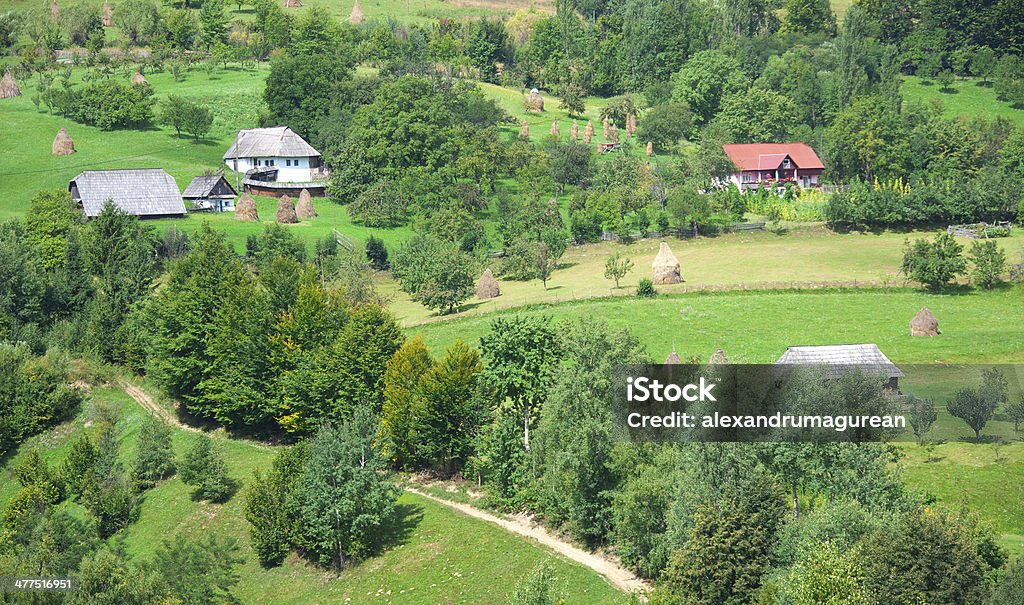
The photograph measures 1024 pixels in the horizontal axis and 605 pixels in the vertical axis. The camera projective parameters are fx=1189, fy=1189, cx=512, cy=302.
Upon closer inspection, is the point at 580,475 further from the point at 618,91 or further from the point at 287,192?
the point at 618,91

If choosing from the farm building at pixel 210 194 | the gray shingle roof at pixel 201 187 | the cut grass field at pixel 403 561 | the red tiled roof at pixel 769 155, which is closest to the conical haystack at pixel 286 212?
the farm building at pixel 210 194

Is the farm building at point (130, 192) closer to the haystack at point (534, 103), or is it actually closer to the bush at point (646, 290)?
the bush at point (646, 290)

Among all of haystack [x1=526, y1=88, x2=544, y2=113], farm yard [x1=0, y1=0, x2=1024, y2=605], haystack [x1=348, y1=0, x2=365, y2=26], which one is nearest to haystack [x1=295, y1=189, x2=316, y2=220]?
farm yard [x1=0, y1=0, x2=1024, y2=605]

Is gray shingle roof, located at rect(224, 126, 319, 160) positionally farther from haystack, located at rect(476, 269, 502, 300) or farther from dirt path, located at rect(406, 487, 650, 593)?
dirt path, located at rect(406, 487, 650, 593)

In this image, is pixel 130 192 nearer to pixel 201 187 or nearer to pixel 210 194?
pixel 201 187

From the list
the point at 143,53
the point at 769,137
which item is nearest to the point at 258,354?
the point at 769,137
